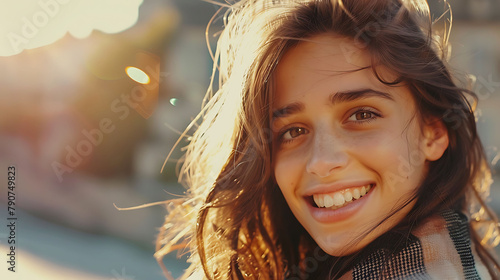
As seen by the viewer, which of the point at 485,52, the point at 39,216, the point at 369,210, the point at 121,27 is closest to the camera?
the point at 369,210

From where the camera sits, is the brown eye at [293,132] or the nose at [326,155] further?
the brown eye at [293,132]

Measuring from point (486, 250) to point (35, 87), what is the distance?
948 centimetres

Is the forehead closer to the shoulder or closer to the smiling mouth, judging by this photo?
the smiling mouth

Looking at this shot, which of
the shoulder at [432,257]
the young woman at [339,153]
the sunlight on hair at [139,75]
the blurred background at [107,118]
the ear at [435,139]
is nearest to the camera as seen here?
the shoulder at [432,257]

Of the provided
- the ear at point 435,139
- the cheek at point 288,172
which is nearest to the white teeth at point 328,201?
the cheek at point 288,172

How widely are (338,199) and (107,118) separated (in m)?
9.64

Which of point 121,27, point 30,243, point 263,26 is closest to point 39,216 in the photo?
point 30,243

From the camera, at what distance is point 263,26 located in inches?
77.2

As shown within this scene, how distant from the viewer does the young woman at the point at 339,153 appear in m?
1.65

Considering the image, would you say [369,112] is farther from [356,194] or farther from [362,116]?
[356,194]

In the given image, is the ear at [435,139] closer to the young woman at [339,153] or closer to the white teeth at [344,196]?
the young woman at [339,153]

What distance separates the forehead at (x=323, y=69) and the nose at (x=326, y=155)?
15cm

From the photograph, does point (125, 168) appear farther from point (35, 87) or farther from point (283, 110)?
point (283, 110)

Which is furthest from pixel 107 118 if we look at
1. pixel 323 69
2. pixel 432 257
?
pixel 432 257
